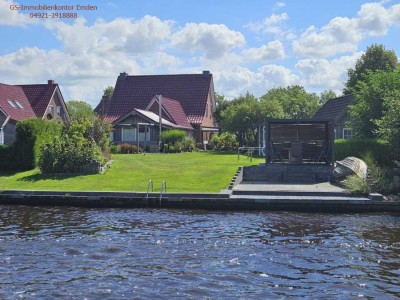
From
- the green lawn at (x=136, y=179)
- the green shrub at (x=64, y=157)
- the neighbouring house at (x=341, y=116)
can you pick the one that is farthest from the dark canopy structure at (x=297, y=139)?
A: the neighbouring house at (x=341, y=116)

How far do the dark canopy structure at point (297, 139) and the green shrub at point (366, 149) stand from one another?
788mm

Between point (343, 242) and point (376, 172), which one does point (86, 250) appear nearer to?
point (343, 242)

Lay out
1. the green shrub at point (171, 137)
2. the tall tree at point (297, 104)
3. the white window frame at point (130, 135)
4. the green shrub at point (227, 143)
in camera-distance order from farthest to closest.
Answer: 1. the tall tree at point (297, 104)
2. the white window frame at point (130, 135)
3. the green shrub at point (227, 143)
4. the green shrub at point (171, 137)

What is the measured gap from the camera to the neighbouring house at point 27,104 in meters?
47.4

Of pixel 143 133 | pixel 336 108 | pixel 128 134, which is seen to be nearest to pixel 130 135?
pixel 128 134

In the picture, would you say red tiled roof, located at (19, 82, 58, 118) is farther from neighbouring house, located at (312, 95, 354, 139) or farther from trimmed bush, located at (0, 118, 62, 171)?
neighbouring house, located at (312, 95, 354, 139)

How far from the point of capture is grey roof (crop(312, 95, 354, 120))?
4262 cm

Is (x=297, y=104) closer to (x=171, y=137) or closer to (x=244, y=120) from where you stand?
(x=244, y=120)

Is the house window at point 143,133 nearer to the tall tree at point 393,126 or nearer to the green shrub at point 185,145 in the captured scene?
the green shrub at point 185,145

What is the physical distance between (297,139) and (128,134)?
22153mm

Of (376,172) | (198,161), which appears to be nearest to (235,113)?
(198,161)

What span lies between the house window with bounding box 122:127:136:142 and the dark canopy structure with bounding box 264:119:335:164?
20.4m

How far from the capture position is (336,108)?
44.8m

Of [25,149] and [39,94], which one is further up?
[39,94]
